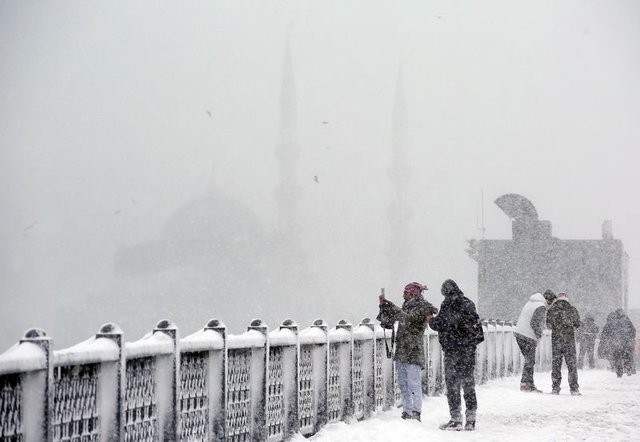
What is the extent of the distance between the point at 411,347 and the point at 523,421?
1.78 metres

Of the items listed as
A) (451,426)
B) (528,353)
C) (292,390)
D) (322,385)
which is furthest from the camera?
(528,353)

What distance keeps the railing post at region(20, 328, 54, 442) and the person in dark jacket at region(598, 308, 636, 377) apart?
21.6m

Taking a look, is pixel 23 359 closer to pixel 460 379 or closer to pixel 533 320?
pixel 460 379

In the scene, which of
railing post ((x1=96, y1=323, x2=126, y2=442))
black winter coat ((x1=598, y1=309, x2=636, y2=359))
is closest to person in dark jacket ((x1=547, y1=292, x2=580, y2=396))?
black winter coat ((x1=598, y1=309, x2=636, y2=359))

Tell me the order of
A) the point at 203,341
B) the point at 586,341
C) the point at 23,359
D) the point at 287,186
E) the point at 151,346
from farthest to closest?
1. the point at 287,186
2. the point at 586,341
3. the point at 203,341
4. the point at 151,346
5. the point at 23,359

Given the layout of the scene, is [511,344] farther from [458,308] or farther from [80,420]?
[80,420]

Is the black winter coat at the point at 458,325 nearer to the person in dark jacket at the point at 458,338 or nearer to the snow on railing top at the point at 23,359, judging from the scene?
the person in dark jacket at the point at 458,338

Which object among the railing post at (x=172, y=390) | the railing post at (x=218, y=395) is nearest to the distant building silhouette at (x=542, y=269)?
the railing post at (x=218, y=395)

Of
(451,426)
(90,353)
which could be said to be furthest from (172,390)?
(451,426)

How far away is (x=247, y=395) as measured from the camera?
31.6 feet

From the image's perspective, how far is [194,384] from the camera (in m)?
8.52

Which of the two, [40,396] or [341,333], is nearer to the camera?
[40,396]

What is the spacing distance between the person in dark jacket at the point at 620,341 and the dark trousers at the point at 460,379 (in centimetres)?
1390

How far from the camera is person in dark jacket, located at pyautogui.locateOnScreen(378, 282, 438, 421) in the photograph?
13320 mm
